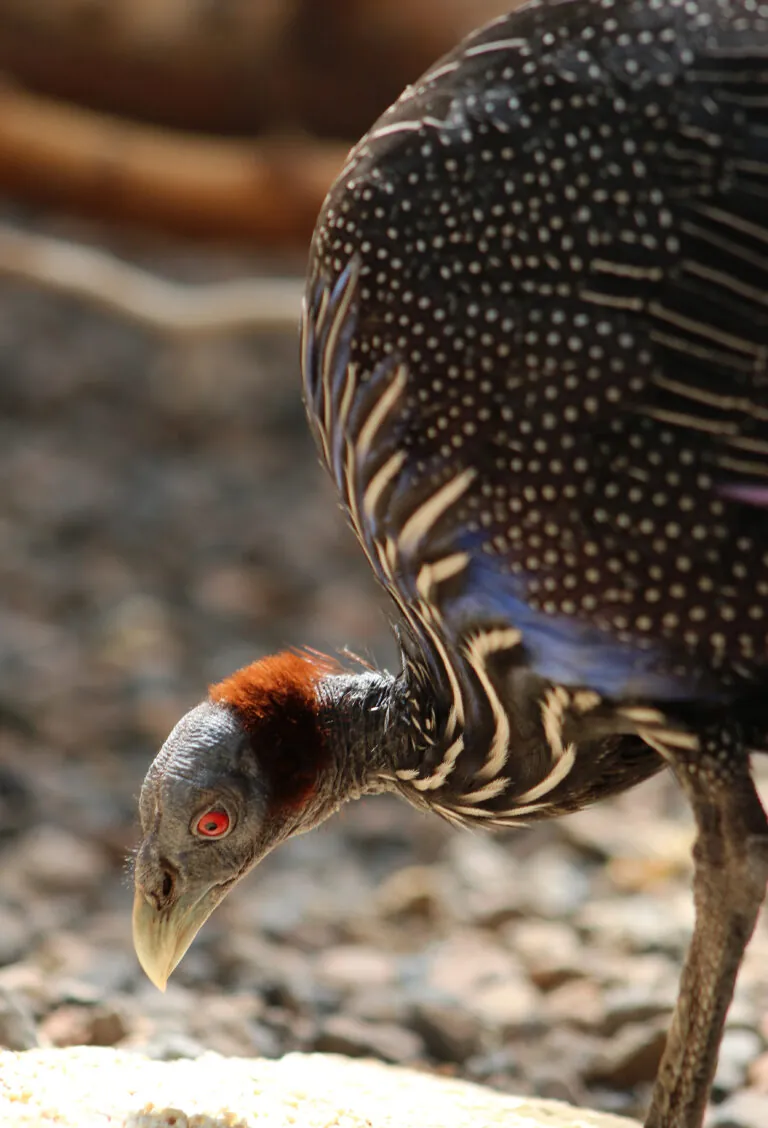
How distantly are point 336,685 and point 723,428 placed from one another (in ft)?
2.38

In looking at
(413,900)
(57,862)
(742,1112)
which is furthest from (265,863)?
(742,1112)

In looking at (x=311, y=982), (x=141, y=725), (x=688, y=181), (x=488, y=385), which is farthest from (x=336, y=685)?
(x=141, y=725)

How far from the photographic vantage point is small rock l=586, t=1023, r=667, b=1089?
2.63m

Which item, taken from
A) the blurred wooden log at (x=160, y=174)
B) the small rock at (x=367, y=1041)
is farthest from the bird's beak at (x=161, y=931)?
the blurred wooden log at (x=160, y=174)

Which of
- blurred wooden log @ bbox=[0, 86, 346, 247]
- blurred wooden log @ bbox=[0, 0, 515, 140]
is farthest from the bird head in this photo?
blurred wooden log @ bbox=[0, 0, 515, 140]

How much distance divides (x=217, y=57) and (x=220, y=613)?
7.29 ft

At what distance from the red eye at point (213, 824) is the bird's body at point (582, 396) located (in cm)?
35

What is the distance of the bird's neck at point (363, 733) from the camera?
191 cm

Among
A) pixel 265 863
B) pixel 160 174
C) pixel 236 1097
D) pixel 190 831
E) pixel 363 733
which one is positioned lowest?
pixel 265 863

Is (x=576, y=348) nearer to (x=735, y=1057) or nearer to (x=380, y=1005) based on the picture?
(x=735, y=1057)

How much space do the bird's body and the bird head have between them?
0.26 m

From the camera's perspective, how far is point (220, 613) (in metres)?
4.66

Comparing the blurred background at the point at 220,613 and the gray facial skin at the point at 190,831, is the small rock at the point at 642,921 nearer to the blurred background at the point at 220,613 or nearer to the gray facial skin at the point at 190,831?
the blurred background at the point at 220,613

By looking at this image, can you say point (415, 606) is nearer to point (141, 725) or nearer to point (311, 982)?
point (311, 982)
